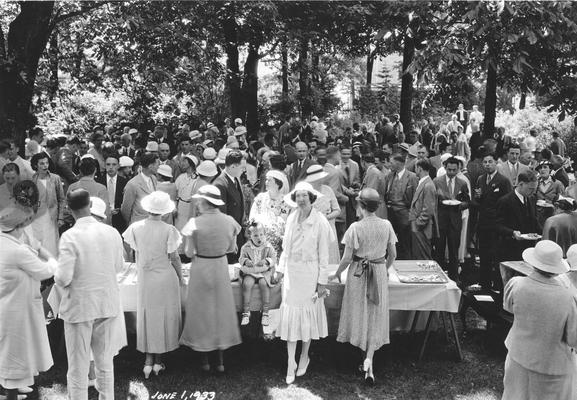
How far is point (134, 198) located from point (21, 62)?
13.2ft

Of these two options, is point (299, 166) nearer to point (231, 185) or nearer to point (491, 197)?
point (231, 185)

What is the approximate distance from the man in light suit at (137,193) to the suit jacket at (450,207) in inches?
158

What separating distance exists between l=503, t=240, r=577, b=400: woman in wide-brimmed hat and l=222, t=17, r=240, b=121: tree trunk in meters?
11.5

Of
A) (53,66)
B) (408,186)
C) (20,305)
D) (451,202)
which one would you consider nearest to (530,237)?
(451,202)

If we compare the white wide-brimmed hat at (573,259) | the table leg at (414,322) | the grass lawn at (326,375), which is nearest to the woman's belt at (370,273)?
the grass lawn at (326,375)

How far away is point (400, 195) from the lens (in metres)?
8.53

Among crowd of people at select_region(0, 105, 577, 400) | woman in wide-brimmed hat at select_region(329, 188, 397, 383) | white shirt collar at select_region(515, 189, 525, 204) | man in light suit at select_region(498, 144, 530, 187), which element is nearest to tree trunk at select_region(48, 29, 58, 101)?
crowd of people at select_region(0, 105, 577, 400)

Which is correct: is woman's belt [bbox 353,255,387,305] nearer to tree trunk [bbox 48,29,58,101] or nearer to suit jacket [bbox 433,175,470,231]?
suit jacket [bbox 433,175,470,231]

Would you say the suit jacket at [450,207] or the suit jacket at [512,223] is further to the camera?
the suit jacket at [450,207]

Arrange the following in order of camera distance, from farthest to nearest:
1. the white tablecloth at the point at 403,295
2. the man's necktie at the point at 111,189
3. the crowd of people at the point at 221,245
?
the man's necktie at the point at 111,189, the white tablecloth at the point at 403,295, the crowd of people at the point at 221,245

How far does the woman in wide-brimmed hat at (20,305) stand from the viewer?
15.2ft

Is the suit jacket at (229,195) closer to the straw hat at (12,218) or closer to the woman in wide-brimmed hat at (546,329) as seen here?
the straw hat at (12,218)

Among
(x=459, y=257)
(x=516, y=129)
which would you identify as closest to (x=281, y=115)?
(x=516, y=129)

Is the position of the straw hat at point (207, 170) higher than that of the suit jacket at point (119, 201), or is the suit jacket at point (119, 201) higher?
the straw hat at point (207, 170)
